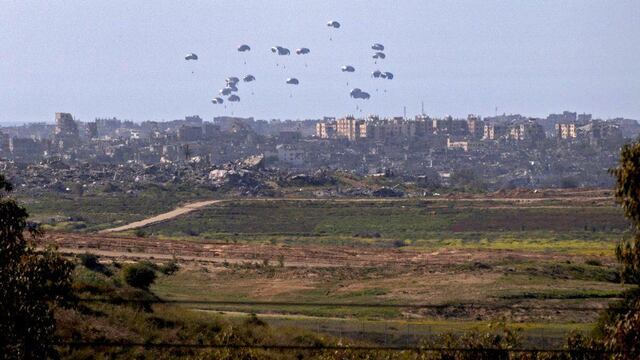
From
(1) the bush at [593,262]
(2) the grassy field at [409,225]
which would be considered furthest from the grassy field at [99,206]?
(1) the bush at [593,262]

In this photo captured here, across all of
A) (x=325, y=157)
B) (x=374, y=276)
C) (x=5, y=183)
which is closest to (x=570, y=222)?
(x=374, y=276)

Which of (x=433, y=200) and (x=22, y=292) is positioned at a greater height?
(x=22, y=292)

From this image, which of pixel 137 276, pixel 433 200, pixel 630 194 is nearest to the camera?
pixel 630 194

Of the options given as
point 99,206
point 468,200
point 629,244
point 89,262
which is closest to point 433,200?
point 468,200

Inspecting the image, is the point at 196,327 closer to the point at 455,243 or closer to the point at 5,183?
the point at 5,183

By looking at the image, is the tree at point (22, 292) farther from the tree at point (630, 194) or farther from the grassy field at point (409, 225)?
the grassy field at point (409, 225)

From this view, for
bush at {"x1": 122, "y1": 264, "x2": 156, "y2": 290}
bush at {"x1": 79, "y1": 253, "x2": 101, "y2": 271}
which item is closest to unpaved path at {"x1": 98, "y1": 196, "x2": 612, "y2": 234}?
bush at {"x1": 79, "y1": 253, "x2": 101, "y2": 271}

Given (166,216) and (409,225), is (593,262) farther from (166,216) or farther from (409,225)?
(166,216)
